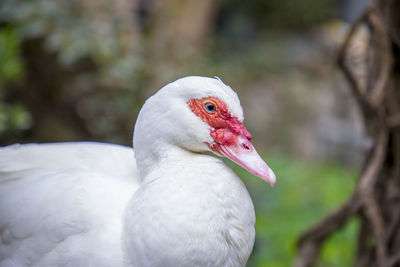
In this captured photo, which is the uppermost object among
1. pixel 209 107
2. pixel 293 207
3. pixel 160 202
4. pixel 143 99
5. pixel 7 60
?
pixel 209 107

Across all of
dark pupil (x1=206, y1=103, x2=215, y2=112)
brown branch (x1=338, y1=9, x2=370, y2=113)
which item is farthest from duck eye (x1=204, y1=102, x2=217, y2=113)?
brown branch (x1=338, y1=9, x2=370, y2=113)

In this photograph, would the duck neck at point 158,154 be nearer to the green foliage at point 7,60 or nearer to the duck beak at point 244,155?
the duck beak at point 244,155

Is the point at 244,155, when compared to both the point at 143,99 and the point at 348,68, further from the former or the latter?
the point at 143,99

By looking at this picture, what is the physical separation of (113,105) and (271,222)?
1.26m

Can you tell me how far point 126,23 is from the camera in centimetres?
318

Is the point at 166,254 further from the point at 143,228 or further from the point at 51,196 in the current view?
the point at 51,196

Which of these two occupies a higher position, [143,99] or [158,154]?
[158,154]

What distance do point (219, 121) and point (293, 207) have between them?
2.13 metres

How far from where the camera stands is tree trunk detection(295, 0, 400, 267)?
5.68 ft

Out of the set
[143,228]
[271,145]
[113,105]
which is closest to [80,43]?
[113,105]

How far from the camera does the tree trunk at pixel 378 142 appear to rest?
1.73 m

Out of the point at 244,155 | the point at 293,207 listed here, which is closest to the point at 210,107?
the point at 244,155

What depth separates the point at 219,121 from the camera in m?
1.24

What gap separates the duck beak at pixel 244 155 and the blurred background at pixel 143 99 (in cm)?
78
